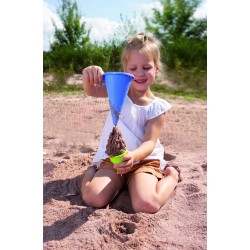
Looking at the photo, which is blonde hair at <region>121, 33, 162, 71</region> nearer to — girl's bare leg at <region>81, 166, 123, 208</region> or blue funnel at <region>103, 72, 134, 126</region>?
blue funnel at <region>103, 72, 134, 126</region>

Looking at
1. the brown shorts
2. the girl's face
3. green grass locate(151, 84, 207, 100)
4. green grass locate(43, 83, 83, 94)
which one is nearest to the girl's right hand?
the girl's face

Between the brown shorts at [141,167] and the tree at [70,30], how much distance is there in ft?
1.36

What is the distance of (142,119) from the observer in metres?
1.30

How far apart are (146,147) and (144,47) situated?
11.7 inches

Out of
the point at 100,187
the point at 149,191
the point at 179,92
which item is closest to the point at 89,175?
the point at 100,187

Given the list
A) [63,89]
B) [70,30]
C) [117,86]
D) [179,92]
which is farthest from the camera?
[179,92]

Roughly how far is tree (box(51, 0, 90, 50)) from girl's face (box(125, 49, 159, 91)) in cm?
22

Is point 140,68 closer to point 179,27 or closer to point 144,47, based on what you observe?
point 144,47

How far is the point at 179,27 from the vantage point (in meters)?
1.45
